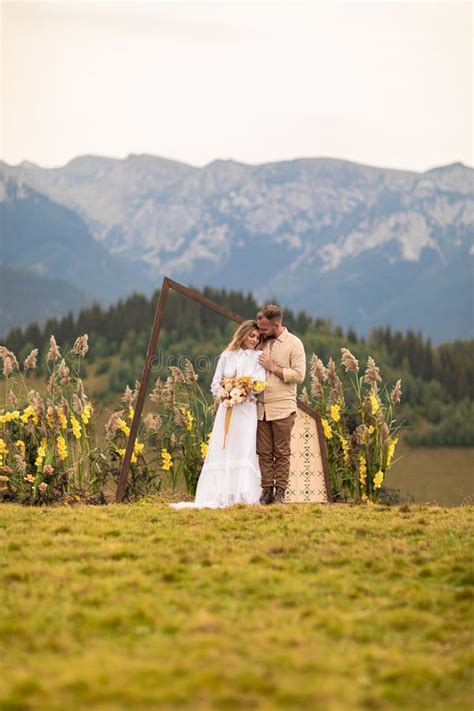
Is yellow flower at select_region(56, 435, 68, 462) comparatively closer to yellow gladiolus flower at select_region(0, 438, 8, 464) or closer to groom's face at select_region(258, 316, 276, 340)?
yellow gladiolus flower at select_region(0, 438, 8, 464)

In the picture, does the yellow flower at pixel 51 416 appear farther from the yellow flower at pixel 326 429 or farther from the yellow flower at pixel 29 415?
the yellow flower at pixel 326 429

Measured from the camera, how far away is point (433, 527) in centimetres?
1034

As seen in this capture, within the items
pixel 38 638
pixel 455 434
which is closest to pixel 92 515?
pixel 38 638

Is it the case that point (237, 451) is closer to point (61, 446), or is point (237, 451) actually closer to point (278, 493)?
point (278, 493)

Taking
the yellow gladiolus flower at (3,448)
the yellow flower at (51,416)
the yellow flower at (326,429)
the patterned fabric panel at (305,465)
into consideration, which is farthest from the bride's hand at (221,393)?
the yellow gladiolus flower at (3,448)

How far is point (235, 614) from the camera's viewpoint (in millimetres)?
6656

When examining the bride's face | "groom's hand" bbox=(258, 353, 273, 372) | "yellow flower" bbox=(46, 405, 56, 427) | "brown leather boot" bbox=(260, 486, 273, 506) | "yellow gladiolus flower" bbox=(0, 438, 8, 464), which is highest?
the bride's face

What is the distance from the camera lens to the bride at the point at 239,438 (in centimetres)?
1229

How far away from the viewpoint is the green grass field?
5.14m

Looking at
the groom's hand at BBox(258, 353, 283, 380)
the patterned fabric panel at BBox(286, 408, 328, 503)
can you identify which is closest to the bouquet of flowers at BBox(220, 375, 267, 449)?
the groom's hand at BBox(258, 353, 283, 380)

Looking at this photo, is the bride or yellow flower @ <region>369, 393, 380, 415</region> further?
yellow flower @ <region>369, 393, 380, 415</region>

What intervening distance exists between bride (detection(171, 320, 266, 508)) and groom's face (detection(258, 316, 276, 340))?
5 centimetres

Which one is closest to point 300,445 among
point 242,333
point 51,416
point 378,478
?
point 378,478

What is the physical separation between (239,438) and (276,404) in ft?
1.65
